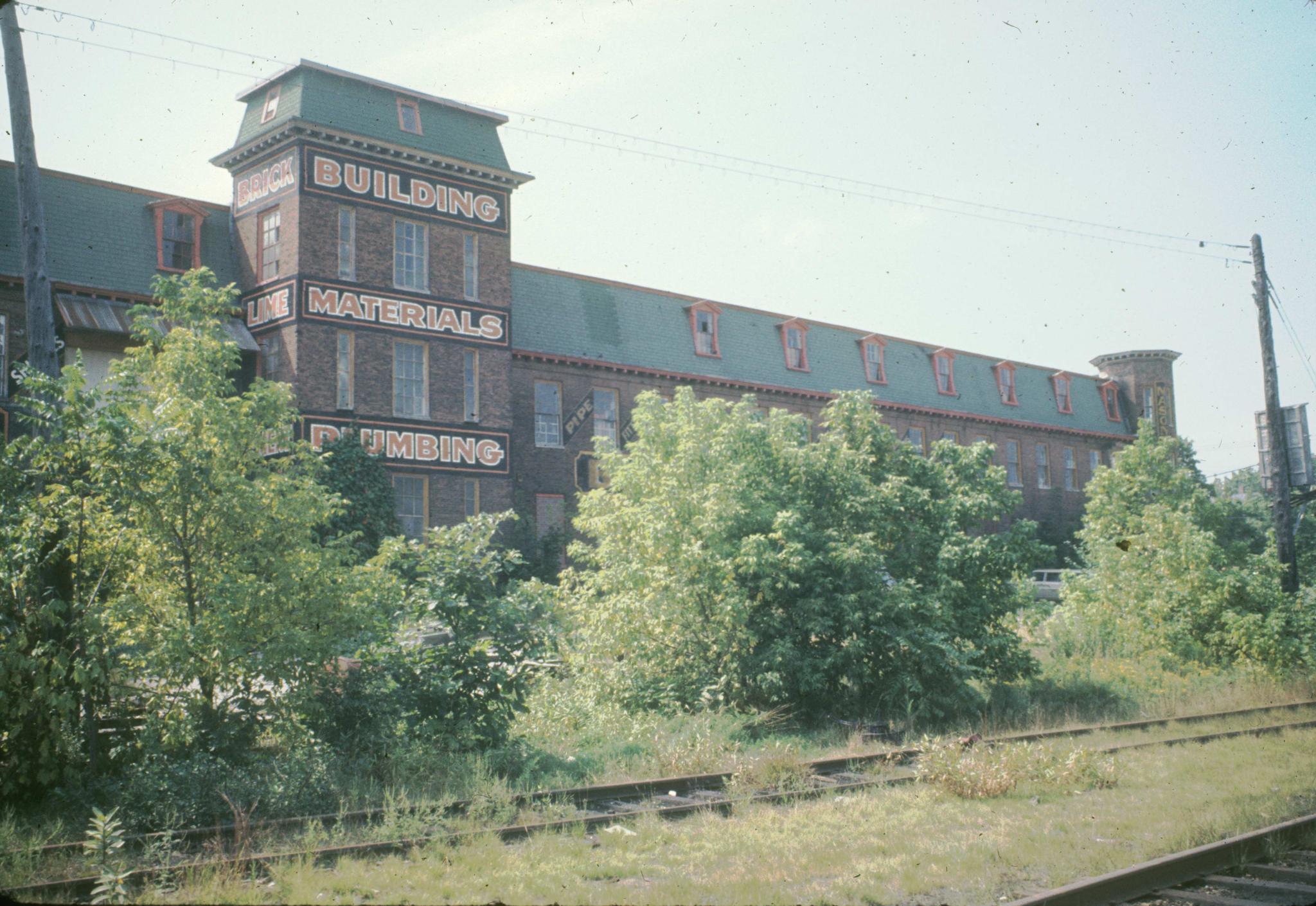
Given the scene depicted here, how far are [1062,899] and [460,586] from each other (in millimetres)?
7695

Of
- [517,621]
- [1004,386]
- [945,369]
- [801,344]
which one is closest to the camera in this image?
[517,621]

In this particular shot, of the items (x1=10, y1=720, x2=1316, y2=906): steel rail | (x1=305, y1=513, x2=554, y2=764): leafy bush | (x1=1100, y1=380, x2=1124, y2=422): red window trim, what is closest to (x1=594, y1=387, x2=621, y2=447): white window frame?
(x1=305, y1=513, x2=554, y2=764): leafy bush

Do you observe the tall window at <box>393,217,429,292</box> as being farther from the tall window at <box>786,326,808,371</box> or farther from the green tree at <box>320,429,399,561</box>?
the tall window at <box>786,326,808,371</box>

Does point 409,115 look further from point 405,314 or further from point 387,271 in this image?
point 405,314

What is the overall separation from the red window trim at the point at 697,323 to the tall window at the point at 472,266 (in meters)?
10.2

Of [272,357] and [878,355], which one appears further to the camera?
[878,355]

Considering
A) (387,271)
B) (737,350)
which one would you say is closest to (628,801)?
(387,271)

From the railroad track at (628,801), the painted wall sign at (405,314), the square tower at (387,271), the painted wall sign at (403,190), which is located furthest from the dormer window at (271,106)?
the railroad track at (628,801)

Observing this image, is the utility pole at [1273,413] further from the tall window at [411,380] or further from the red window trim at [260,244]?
the red window trim at [260,244]

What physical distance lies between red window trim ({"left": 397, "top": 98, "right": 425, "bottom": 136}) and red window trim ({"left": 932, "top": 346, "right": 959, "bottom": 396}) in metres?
25.9

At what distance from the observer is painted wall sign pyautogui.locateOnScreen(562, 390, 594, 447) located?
32719 millimetres

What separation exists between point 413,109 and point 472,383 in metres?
7.53

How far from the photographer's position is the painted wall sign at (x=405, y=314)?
2648 centimetres

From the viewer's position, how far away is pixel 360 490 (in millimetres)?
25438
